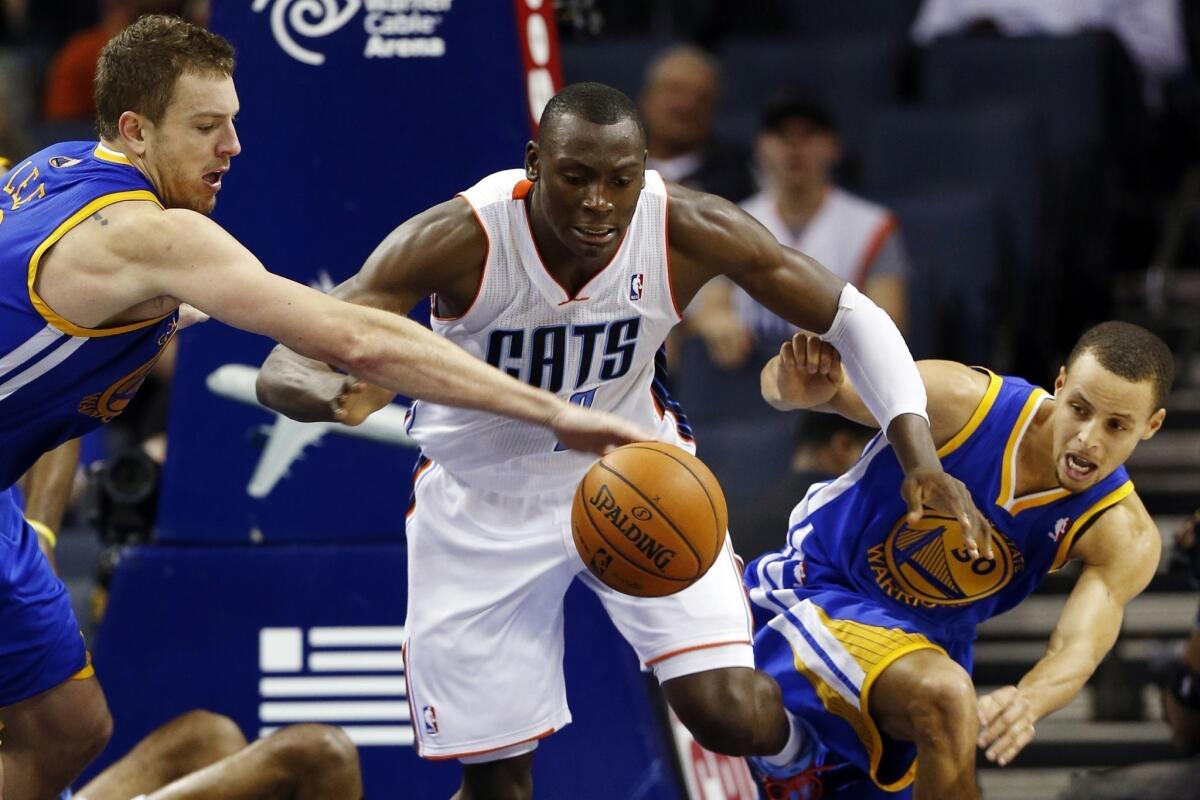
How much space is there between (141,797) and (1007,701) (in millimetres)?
1919

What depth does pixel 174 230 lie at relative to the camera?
143 inches

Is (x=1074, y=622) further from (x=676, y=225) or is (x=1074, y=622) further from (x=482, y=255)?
(x=482, y=255)

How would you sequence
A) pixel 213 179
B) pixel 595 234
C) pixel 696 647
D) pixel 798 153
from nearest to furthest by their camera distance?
1. pixel 213 179
2. pixel 595 234
3. pixel 696 647
4. pixel 798 153

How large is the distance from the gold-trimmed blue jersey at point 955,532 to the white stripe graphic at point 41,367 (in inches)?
79.5

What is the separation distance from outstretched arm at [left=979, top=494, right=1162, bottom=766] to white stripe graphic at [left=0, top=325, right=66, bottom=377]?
2104mm

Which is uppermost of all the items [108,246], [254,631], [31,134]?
[108,246]

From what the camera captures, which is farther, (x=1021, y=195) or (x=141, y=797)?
(x=1021, y=195)

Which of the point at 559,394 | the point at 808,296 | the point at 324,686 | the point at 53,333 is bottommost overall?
the point at 324,686

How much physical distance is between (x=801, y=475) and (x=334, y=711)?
170cm

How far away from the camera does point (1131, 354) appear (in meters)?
4.58

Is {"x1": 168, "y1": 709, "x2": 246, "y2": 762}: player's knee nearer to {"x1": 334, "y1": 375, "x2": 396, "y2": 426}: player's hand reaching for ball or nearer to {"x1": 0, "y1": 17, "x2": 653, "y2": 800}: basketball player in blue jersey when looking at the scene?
{"x1": 0, "y1": 17, "x2": 653, "y2": 800}: basketball player in blue jersey

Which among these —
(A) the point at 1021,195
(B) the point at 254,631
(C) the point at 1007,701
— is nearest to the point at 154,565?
(B) the point at 254,631

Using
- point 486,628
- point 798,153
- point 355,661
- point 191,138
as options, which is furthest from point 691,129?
point 191,138

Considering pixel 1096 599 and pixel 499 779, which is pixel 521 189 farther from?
pixel 1096 599
